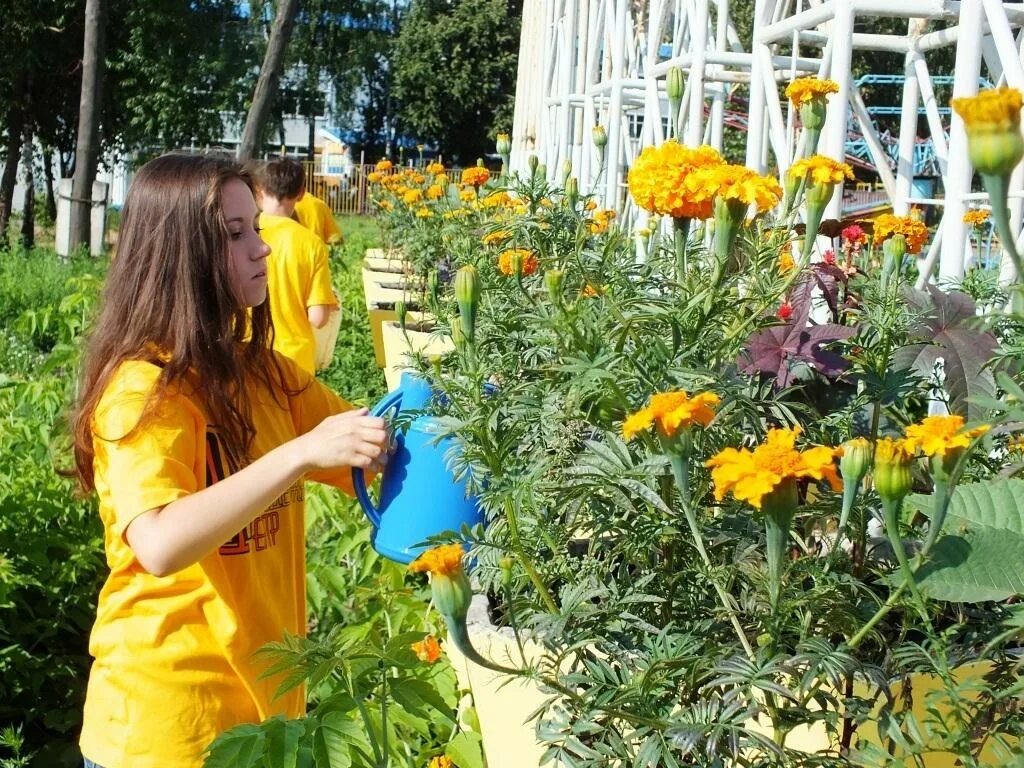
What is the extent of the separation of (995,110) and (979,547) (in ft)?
1.01

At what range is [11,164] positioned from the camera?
44.4ft

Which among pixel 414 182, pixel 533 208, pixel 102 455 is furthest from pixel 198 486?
pixel 414 182

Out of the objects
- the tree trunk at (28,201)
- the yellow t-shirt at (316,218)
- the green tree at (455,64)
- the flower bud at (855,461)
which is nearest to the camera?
the flower bud at (855,461)

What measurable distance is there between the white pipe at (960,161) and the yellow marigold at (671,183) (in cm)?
122

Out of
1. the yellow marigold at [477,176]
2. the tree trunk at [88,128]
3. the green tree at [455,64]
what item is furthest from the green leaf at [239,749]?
the green tree at [455,64]

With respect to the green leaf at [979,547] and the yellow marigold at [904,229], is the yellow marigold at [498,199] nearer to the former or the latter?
the yellow marigold at [904,229]

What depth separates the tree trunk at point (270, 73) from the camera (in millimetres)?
8008

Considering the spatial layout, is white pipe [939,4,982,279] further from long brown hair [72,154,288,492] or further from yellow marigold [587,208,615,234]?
long brown hair [72,154,288,492]

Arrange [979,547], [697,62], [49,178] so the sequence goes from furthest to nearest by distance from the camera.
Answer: [49,178] < [697,62] < [979,547]

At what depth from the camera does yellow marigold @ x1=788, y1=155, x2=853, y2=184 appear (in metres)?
1.25

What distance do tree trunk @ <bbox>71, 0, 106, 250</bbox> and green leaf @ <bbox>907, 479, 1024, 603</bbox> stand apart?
963cm

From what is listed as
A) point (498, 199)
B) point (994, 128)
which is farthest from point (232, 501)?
point (498, 199)

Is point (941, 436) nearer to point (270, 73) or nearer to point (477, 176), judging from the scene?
point (477, 176)

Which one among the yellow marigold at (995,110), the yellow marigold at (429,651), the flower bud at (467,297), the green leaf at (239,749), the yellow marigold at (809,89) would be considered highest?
the yellow marigold at (809,89)
